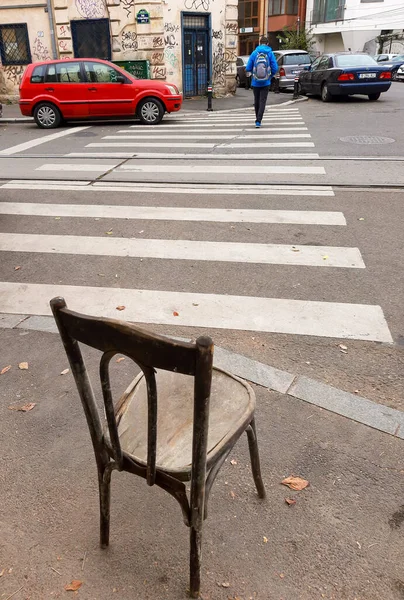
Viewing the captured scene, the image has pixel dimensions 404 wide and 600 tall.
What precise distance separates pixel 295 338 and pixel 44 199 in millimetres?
5254

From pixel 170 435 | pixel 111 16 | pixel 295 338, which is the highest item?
pixel 111 16

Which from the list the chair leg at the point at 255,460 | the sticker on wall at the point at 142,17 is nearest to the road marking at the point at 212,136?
the sticker on wall at the point at 142,17

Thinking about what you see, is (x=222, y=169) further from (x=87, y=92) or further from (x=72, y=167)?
(x=87, y=92)

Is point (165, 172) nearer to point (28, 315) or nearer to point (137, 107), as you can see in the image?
point (28, 315)

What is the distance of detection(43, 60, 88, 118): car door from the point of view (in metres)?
14.7

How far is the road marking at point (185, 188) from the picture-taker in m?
8.01

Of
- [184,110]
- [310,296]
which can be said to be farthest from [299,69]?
[310,296]

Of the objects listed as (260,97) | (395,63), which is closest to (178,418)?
(260,97)

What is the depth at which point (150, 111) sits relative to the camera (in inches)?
598

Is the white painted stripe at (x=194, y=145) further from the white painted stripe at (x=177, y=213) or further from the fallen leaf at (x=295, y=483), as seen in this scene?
the fallen leaf at (x=295, y=483)

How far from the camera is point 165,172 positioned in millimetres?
9430

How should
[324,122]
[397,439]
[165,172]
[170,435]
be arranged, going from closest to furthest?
[170,435] → [397,439] → [165,172] → [324,122]

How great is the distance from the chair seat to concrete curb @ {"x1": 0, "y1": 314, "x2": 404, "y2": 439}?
1019 millimetres

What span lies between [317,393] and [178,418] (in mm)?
1369
